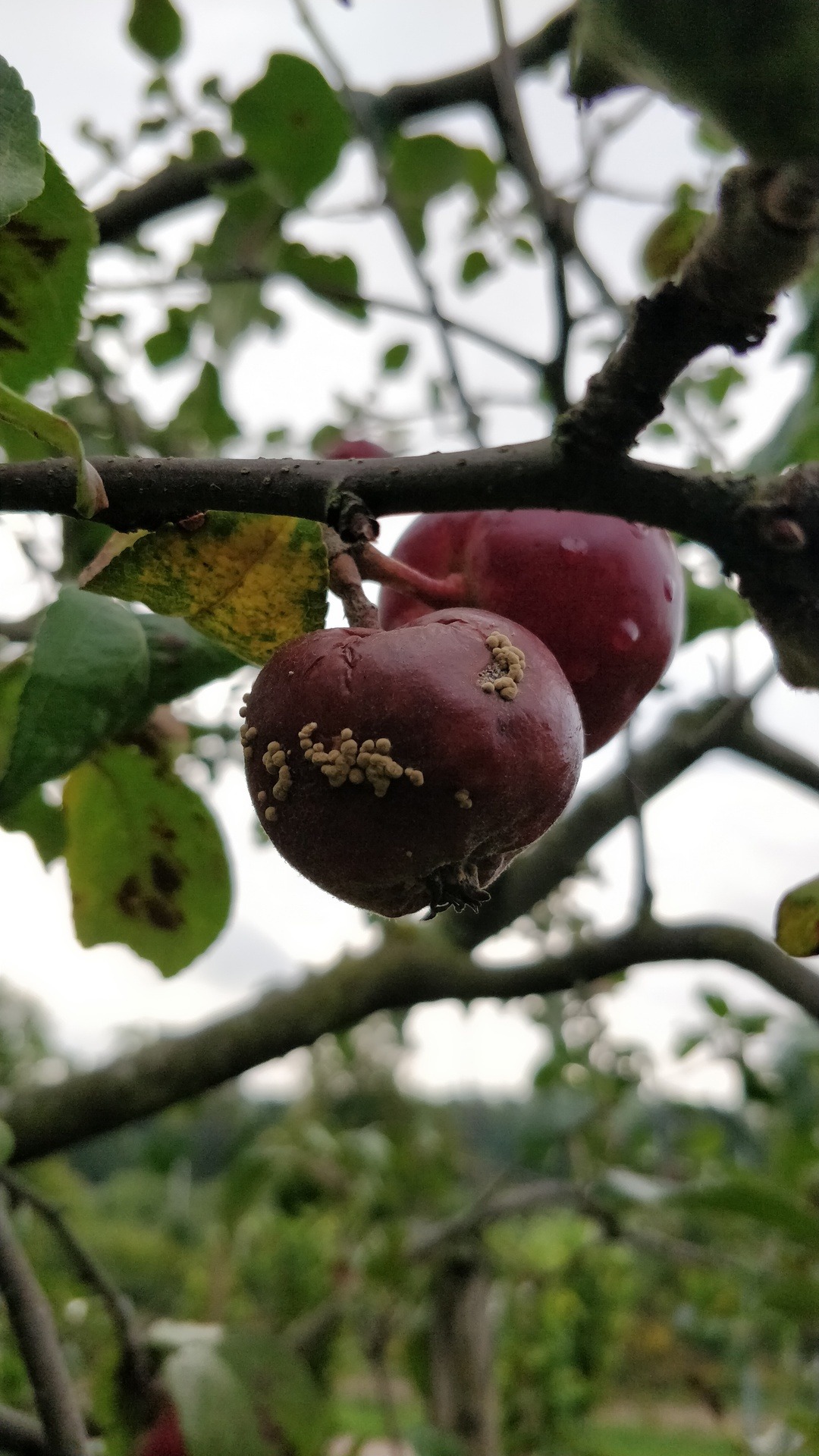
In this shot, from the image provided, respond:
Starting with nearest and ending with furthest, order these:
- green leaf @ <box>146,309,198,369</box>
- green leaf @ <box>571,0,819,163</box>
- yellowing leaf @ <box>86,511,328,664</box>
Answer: green leaf @ <box>571,0,819,163</box> < yellowing leaf @ <box>86,511,328,664</box> < green leaf @ <box>146,309,198,369</box>

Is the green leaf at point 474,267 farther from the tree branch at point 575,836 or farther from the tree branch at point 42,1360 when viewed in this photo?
the tree branch at point 42,1360

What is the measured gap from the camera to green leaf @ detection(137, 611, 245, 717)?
21.8 inches

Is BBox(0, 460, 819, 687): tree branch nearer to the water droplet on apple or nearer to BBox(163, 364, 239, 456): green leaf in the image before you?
the water droplet on apple

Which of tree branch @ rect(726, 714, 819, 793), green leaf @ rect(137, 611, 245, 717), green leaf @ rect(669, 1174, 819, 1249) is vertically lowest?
green leaf @ rect(669, 1174, 819, 1249)

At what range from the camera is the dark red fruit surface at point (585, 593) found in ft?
1.54

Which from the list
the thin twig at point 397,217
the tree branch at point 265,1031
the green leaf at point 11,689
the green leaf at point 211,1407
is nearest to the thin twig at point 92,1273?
the green leaf at point 211,1407

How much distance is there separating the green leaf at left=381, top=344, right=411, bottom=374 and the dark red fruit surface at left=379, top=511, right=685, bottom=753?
1.21 m

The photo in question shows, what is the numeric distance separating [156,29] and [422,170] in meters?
0.32

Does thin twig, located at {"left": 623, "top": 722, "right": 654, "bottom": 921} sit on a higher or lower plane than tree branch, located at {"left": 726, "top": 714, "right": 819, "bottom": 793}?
lower

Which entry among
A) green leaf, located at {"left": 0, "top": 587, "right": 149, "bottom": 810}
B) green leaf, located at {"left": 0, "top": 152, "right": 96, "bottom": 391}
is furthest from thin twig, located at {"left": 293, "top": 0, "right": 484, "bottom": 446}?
green leaf, located at {"left": 0, "top": 587, "right": 149, "bottom": 810}

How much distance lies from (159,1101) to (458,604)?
2.54 ft

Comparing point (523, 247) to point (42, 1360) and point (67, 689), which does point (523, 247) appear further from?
point (42, 1360)

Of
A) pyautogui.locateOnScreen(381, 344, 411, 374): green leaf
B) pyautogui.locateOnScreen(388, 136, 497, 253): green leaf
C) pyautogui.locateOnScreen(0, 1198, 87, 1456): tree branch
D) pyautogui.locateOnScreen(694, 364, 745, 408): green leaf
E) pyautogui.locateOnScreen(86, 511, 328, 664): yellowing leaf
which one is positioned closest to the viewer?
pyautogui.locateOnScreen(86, 511, 328, 664): yellowing leaf

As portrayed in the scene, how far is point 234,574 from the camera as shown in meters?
0.40
